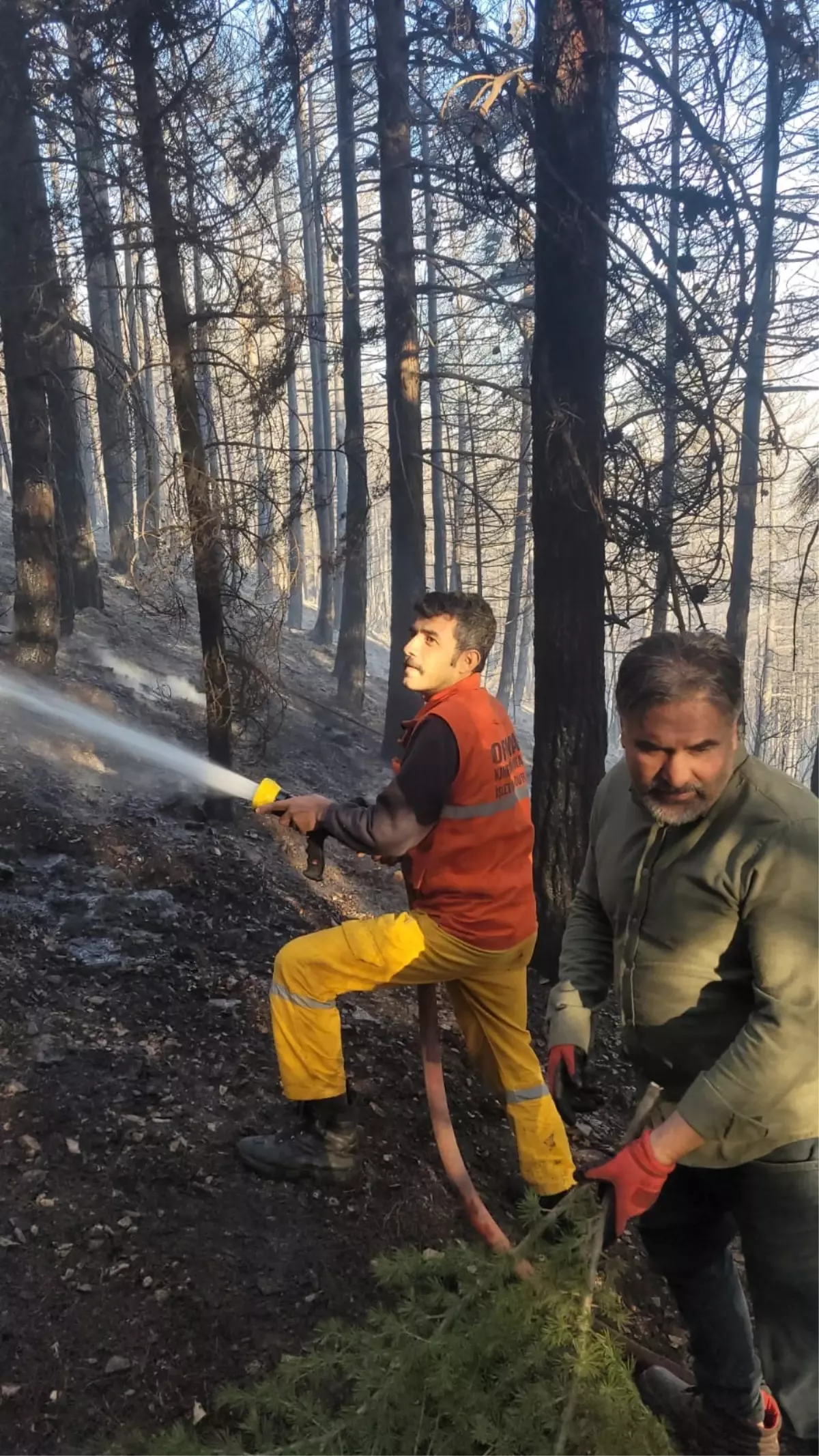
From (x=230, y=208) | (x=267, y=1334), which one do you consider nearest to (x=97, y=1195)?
(x=267, y=1334)

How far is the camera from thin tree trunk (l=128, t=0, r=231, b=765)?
645 cm

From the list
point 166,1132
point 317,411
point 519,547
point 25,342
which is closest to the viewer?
point 166,1132

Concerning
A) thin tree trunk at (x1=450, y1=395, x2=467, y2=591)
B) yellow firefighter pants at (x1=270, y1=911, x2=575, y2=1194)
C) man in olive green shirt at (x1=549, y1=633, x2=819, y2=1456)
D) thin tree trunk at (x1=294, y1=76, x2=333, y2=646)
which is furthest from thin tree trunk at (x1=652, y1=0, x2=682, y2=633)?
thin tree trunk at (x1=294, y1=76, x2=333, y2=646)

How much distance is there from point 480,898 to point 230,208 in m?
6.17

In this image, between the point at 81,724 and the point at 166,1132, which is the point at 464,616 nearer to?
the point at 166,1132

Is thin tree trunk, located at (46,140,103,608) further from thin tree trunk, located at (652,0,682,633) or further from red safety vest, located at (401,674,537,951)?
red safety vest, located at (401,674,537,951)

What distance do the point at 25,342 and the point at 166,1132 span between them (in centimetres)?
734

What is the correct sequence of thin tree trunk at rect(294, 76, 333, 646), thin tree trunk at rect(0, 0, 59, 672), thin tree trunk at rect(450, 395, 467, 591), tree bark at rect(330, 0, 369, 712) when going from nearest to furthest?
thin tree trunk at rect(0, 0, 59, 672) < tree bark at rect(330, 0, 369, 712) < thin tree trunk at rect(450, 395, 467, 591) < thin tree trunk at rect(294, 76, 333, 646)

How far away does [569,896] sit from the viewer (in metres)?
6.05

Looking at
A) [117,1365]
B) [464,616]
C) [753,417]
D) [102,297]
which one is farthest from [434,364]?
[117,1365]

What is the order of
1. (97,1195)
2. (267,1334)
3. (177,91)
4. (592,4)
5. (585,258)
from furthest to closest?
(177,91) < (585,258) < (592,4) < (97,1195) < (267,1334)

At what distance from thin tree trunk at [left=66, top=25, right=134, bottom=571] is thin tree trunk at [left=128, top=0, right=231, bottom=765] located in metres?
0.37

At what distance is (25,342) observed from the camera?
820cm

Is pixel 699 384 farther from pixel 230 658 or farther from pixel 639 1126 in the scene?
pixel 639 1126
